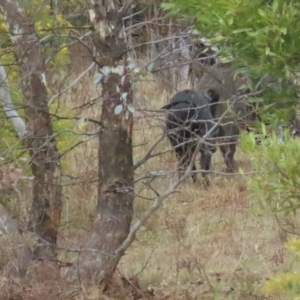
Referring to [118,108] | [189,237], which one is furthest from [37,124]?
[189,237]

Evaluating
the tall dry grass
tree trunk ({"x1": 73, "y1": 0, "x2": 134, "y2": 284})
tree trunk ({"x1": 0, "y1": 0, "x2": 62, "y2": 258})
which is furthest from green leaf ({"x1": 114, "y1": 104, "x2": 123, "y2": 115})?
tree trunk ({"x1": 0, "y1": 0, "x2": 62, "y2": 258})

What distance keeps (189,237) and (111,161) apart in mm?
2901

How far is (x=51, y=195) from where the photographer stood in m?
6.41

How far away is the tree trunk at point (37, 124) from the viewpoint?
6.11 metres

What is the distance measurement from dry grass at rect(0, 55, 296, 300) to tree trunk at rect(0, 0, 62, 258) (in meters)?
0.39

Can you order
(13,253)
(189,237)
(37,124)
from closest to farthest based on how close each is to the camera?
(13,253)
(37,124)
(189,237)

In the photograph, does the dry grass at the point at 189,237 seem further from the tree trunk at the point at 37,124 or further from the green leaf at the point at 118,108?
the green leaf at the point at 118,108

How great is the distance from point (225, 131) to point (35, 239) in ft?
20.7

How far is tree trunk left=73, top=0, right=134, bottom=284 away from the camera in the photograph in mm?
5492

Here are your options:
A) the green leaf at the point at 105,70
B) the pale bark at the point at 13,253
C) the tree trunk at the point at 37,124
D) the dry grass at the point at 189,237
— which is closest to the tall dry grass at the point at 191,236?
→ the dry grass at the point at 189,237

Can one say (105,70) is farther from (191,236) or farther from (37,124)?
(191,236)

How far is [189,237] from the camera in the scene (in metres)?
8.35

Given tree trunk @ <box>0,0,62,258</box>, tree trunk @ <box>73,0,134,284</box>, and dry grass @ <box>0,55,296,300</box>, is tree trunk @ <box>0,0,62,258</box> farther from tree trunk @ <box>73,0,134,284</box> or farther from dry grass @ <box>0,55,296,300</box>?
tree trunk @ <box>73,0,134,284</box>

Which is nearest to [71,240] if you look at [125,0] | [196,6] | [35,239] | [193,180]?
[35,239]
